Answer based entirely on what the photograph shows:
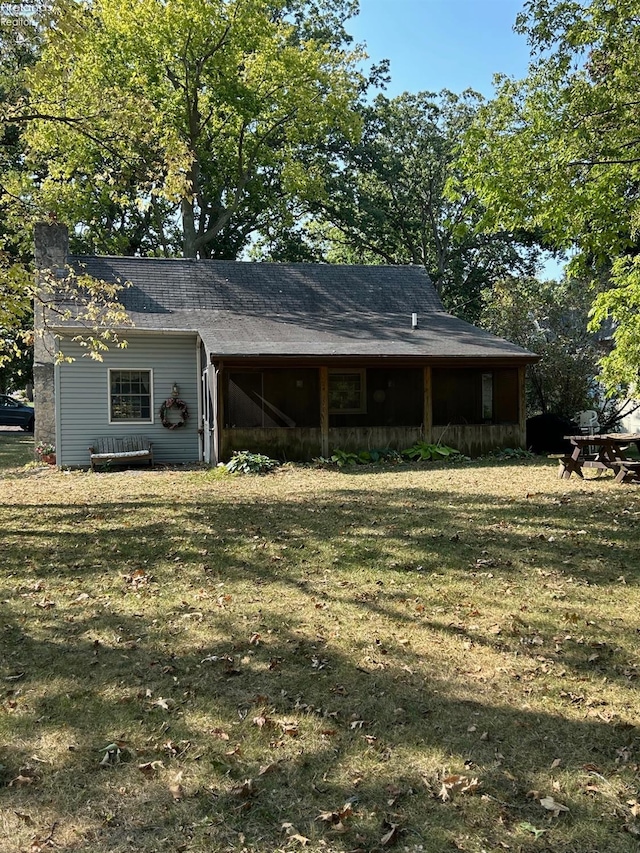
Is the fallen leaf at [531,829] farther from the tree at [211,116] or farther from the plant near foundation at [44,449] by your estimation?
the tree at [211,116]

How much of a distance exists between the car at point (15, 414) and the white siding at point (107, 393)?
14.8 m

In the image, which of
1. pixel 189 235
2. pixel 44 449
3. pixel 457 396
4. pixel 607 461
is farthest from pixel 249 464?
pixel 189 235

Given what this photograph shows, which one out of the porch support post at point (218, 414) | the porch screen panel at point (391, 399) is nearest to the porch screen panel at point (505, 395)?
the porch screen panel at point (391, 399)

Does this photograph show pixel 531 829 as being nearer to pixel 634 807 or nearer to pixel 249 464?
pixel 634 807

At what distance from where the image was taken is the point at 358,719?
364cm

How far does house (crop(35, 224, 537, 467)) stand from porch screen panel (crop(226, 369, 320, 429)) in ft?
0.09

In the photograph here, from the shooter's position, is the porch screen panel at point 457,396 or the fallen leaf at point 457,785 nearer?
the fallen leaf at point 457,785

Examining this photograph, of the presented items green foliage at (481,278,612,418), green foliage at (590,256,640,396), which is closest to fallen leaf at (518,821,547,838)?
green foliage at (590,256,640,396)

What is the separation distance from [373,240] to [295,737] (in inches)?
1264

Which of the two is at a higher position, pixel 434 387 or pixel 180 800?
pixel 434 387

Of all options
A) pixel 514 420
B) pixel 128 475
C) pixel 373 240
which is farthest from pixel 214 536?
pixel 373 240

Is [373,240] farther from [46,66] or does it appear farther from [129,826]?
[129,826]

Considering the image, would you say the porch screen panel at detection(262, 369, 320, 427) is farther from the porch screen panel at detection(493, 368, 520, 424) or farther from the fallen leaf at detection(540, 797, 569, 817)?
the fallen leaf at detection(540, 797, 569, 817)

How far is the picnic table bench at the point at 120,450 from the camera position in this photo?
50.5ft
